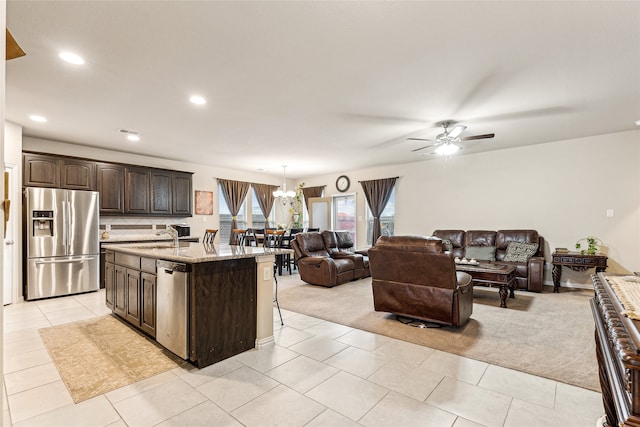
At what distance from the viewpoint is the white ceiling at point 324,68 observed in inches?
88.1

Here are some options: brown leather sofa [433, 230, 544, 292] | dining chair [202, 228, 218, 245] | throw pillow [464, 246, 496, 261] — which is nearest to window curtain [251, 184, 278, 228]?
dining chair [202, 228, 218, 245]

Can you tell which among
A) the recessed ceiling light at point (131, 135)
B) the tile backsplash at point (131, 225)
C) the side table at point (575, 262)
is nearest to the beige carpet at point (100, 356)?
the tile backsplash at point (131, 225)

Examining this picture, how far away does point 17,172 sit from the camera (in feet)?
15.1

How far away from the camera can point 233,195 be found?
811 centimetres

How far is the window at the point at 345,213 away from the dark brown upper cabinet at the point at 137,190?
4923mm

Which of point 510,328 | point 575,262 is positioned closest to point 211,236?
point 510,328

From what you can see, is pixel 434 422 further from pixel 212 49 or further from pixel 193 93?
pixel 193 93

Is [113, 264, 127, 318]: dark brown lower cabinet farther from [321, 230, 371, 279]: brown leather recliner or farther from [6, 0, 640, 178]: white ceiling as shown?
[321, 230, 371, 279]: brown leather recliner

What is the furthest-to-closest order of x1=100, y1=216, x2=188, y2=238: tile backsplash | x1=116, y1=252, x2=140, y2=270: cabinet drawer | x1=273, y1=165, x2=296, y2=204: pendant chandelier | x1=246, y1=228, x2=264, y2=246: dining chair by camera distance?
x1=273, y1=165, x2=296, y2=204: pendant chandelier < x1=246, y1=228, x2=264, y2=246: dining chair < x1=100, y1=216, x2=188, y2=238: tile backsplash < x1=116, y1=252, x2=140, y2=270: cabinet drawer

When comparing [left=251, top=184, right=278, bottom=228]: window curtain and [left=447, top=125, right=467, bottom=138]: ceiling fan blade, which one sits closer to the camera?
[left=447, top=125, right=467, bottom=138]: ceiling fan blade

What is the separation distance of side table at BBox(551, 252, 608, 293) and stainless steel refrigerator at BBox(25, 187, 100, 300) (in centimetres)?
789

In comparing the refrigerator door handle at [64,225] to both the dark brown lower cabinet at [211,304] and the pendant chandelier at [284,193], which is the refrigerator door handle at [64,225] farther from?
the pendant chandelier at [284,193]

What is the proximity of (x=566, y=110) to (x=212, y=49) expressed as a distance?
14.7ft

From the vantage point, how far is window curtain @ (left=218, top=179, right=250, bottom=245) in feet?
26.0
